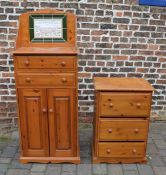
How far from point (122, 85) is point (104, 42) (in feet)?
3.36

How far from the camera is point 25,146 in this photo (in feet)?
11.1

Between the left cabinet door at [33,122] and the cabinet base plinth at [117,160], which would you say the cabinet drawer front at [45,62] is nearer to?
the left cabinet door at [33,122]

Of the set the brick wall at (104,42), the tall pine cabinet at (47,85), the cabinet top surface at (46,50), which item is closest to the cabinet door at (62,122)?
the tall pine cabinet at (47,85)

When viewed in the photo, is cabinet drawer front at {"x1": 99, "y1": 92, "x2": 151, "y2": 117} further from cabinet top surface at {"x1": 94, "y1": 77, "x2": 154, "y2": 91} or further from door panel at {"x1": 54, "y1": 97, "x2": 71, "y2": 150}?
door panel at {"x1": 54, "y1": 97, "x2": 71, "y2": 150}

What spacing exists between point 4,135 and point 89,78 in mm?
1490

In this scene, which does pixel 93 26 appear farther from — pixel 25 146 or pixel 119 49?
pixel 25 146

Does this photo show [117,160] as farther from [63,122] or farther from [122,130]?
[63,122]

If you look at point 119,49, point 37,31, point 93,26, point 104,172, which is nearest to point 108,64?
point 119,49

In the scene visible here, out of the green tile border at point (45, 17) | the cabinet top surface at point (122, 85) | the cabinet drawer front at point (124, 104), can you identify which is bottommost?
the cabinet drawer front at point (124, 104)

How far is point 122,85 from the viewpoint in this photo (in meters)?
3.27

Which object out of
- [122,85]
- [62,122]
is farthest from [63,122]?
[122,85]

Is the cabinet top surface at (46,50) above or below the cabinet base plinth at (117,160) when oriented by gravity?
above

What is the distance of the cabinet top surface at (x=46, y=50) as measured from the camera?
300 centimetres

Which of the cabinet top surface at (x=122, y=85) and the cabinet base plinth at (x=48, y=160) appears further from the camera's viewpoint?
the cabinet base plinth at (x=48, y=160)
